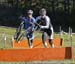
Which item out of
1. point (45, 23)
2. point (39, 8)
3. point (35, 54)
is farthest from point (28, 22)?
point (39, 8)

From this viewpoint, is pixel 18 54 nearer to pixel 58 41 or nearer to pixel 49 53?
pixel 49 53

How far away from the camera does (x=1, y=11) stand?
141ft

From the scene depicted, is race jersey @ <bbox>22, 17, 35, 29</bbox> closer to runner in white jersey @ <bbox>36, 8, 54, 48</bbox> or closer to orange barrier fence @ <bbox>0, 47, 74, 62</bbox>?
runner in white jersey @ <bbox>36, 8, 54, 48</bbox>

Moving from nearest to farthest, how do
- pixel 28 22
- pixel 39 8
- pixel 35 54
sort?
pixel 35 54, pixel 28 22, pixel 39 8

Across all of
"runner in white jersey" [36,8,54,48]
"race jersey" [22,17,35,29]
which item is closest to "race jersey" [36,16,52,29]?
"runner in white jersey" [36,8,54,48]

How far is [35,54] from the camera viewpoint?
525 inches

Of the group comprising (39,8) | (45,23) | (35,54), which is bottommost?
(35,54)

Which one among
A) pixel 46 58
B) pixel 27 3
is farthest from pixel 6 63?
pixel 27 3

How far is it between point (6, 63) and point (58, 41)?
6.97 m

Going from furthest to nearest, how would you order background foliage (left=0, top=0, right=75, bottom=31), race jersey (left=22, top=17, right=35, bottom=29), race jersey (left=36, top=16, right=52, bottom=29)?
background foliage (left=0, top=0, right=75, bottom=31) → race jersey (left=22, top=17, right=35, bottom=29) → race jersey (left=36, top=16, right=52, bottom=29)

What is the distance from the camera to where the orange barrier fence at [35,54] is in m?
13.2

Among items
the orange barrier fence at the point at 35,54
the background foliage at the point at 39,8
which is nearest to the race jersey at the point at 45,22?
the orange barrier fence at the point at 35,54

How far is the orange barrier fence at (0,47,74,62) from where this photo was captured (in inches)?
519

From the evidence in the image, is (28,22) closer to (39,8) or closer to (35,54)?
(35,54)
